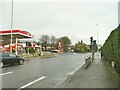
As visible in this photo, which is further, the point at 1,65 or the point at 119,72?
the point at 1,65

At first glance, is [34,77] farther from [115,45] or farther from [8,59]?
[8,59]

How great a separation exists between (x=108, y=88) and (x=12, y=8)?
3088 centimetres

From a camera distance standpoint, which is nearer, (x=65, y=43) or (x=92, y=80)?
(x=92, y=80)

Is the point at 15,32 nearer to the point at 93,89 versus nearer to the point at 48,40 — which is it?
the point at 93,89

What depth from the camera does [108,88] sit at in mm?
9625

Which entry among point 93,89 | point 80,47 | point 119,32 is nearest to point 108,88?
point 93,89

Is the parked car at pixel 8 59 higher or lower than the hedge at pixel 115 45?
lower

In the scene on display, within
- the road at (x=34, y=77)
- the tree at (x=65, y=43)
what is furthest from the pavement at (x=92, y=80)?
the tree at (x=65, y=43)

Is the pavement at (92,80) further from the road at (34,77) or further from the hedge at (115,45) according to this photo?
the hedge at (115,45)

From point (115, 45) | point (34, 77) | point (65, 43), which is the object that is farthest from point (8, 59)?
point (65, 43)

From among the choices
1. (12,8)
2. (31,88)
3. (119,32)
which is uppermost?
(12,8)

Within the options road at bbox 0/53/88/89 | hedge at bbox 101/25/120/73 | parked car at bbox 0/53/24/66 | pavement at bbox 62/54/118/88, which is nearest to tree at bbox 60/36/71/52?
parked car at bbox 0/53/24/66

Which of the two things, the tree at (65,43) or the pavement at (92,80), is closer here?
the pavement at (92,80)

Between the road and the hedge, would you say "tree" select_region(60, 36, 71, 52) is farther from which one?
the hedge
